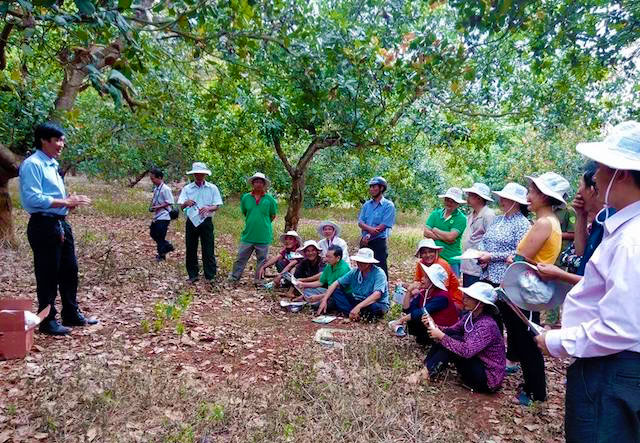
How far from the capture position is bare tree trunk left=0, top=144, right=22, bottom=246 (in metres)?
6.51

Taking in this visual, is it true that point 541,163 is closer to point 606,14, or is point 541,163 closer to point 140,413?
point 606,14

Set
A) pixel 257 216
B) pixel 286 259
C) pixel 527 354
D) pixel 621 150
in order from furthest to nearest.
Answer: pixel 286 259 < pixel 257 216 < pixel 527 354 < pixel 621 150

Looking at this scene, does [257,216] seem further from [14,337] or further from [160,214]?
[14,337]

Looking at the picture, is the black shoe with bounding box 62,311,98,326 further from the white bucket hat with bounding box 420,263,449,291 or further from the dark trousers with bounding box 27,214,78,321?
the white bucket hat with bounding box 420,263,449,291

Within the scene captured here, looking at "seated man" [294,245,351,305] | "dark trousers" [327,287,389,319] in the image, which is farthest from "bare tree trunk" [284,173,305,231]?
"dark trousers" [327,287,389,319]

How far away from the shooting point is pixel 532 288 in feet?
9.96

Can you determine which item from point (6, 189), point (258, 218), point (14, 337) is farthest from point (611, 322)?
point (6, 189)

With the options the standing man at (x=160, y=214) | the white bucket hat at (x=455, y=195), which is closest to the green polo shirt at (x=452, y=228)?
the white bucket hat at (x=455, y=195)

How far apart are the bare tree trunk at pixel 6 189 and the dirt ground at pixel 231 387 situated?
1843mm

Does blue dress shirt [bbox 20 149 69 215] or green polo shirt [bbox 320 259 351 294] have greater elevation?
blue dress shirt [bbox 20 149 69 215]

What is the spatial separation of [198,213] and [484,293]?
162 inches

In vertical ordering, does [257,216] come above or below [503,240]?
below

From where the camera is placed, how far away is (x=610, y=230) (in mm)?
1755

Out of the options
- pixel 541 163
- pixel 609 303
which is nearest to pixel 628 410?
pixel 609 303
